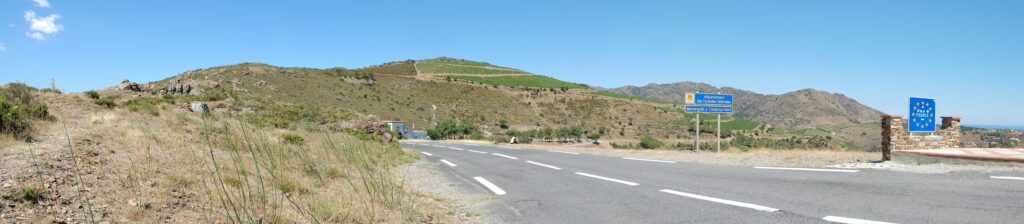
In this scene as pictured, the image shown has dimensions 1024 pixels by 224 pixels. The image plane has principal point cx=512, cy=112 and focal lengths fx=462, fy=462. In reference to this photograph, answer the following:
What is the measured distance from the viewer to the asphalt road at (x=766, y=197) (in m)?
5.28

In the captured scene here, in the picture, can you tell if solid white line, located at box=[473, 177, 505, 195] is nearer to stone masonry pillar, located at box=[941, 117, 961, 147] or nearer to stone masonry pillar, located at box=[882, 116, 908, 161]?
stone masonry pillar, located at box=[882, 116, 908, 161]

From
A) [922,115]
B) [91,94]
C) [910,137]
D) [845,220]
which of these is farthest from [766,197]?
[91,94]

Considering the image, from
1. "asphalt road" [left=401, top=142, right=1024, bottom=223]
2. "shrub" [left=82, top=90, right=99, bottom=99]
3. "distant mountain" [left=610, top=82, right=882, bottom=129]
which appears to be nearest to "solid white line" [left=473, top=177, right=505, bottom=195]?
"asphalt road" [left=401, top=142, right=1024, bottom=223]

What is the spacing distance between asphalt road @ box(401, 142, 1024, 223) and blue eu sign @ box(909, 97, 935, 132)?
445 centimetres

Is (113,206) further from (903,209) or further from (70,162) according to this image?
(903,209)

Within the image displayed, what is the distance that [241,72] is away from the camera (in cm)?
6431

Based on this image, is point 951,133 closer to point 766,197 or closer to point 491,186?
point 766,197

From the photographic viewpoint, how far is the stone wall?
11477mm

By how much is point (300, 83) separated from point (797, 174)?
64.1 m

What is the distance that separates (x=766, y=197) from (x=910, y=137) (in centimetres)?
843

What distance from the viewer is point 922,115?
1238 centimetres

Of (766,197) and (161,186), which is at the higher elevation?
(161,186)

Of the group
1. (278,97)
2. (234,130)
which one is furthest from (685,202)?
(278,97)

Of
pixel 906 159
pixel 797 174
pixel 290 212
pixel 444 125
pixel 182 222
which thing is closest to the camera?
pixel 182 222
